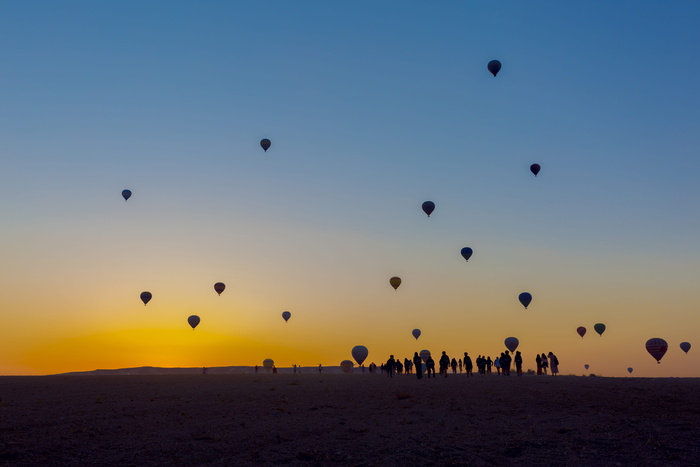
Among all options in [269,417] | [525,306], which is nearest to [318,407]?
[269,417]

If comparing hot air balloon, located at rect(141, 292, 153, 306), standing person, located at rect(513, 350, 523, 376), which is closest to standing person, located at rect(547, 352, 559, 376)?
standing person, located at rect(513, 350, 523, 376)

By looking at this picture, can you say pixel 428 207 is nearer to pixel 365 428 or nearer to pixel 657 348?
pixel 657 348

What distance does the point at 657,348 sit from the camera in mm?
61469

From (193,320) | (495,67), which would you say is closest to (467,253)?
(495,67)

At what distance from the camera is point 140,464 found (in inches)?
647

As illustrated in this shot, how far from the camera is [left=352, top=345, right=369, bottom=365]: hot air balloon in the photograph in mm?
83375

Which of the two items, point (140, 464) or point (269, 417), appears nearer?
point (140, 464)

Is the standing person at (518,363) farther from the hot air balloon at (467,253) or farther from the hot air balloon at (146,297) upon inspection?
the hot air balloon at (146,297)

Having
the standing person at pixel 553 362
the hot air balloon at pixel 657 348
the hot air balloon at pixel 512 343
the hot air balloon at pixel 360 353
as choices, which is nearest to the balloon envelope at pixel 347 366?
the hot air balloon at pixel 360 353

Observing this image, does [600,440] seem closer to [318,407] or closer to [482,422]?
[482,422]

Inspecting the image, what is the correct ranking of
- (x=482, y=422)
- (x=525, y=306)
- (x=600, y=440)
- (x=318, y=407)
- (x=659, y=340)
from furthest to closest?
1. (x=525, y=306)
2. (x=659, y=340)
3. (x=318, y=407)
4. (x=482, y=422)
5. (x=600, y=440)

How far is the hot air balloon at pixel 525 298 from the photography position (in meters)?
66.5

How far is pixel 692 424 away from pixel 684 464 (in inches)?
219

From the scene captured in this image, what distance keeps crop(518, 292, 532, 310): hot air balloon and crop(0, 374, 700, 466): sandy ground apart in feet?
116
